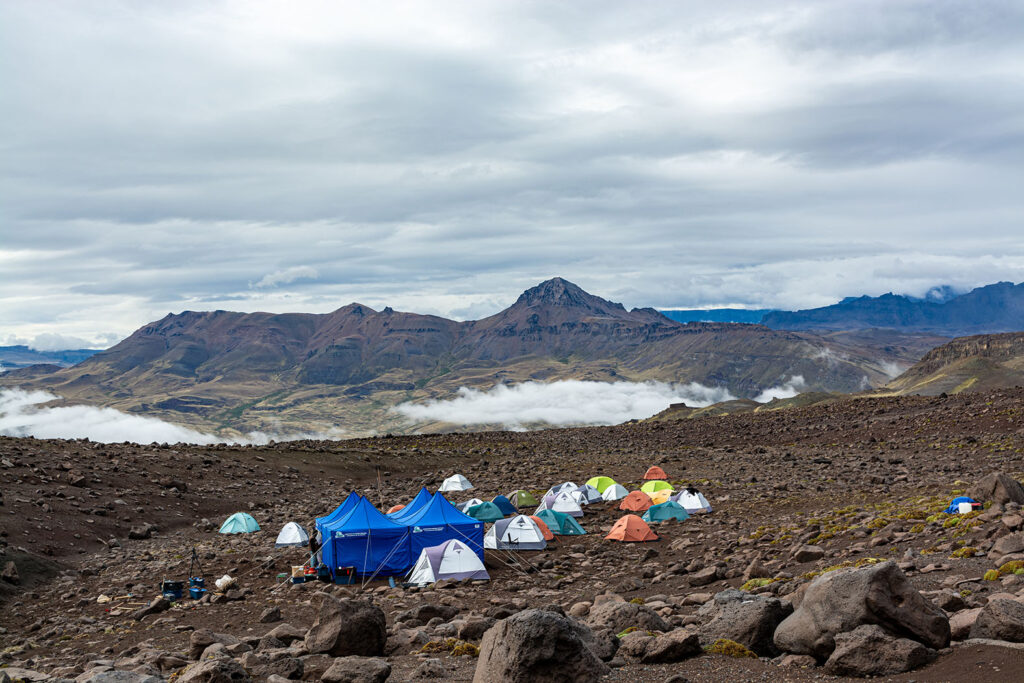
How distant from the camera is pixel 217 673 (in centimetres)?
1159

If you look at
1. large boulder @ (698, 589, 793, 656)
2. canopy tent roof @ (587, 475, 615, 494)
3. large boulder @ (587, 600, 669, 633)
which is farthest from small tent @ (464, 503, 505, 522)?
large boulder @ (698, 589, 793, 656)

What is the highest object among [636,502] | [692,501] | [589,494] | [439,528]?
[439,528]

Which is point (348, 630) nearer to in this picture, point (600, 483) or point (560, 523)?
point (560, 523)

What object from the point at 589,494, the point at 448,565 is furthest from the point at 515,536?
the point at 589,494

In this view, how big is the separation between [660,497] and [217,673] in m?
28.4

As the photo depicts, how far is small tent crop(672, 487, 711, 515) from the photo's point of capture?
3475 cm

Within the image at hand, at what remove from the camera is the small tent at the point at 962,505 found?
2361cm

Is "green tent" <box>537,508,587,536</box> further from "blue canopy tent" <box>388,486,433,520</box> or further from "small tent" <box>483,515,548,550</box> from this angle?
"blue canopy tent" <box>388,486,433,520</box>

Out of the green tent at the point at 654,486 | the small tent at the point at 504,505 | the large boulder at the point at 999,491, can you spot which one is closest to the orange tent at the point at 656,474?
the green tent at the point at 654,486

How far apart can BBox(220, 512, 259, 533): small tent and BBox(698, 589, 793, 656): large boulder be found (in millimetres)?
26361

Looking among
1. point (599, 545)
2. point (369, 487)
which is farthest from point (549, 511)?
point (369, 487)

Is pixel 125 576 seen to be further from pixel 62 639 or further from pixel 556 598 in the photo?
pixel 556 598

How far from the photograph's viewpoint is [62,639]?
1980 centimetres

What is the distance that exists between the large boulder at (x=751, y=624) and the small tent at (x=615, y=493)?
1082 inches
